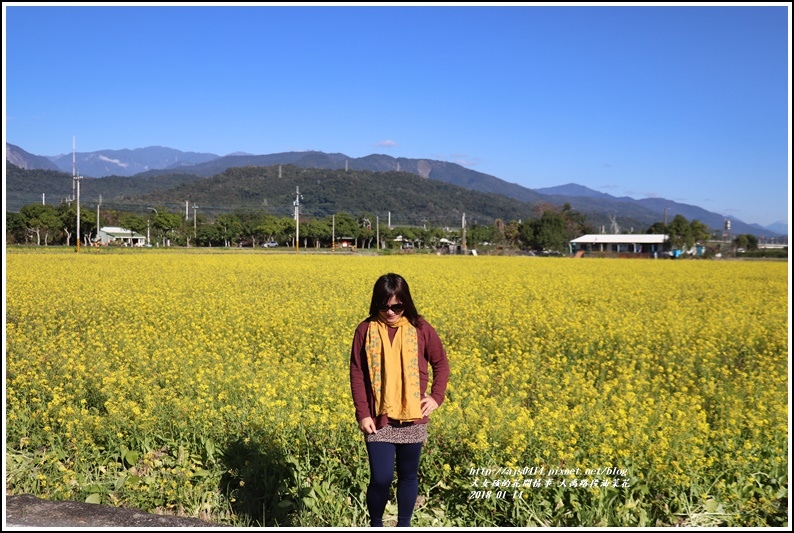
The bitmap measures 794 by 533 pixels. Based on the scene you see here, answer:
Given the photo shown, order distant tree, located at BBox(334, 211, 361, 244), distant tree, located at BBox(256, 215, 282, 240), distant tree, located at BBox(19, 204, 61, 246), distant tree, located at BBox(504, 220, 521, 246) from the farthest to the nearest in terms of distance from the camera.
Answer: distant tree, located at BBox(504, 220, 521, 246) → distant tree, located at BBox(256, 215, 282, 240) → distant tree, located at BBox(334, 211, 361, 244) → distant tree, located at BBox(19, 204, 61, 246)

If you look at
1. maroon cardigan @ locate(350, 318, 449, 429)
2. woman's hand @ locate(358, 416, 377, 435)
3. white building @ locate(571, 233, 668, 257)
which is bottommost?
woman's hand @ locate(358, 416, 377, 435)

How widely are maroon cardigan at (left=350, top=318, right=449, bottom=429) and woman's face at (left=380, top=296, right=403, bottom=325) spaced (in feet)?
0.18

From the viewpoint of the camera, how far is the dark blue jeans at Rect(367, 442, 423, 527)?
3086 mm

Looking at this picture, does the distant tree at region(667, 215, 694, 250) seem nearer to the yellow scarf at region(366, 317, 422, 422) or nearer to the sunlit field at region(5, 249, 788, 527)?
the sunlit field at region(5, 249, 788, 527)

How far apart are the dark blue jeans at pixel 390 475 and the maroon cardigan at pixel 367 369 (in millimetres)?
121

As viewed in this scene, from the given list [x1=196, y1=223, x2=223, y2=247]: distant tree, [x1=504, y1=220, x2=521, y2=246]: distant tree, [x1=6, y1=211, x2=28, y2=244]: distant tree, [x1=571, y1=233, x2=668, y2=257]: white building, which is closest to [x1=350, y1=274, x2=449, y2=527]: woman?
[x1=6, y1=211, x2=28, y2=244]: distant tree

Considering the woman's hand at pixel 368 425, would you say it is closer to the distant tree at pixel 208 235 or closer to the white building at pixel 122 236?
the white building at pixel 122 236

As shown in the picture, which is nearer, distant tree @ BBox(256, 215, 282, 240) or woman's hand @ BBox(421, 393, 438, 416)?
woman's hand @ BBox(421, 393, 438, 416)

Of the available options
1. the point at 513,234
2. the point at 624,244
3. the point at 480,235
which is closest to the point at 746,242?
the point at 624,244

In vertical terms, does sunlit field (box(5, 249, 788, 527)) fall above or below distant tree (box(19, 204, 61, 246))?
below

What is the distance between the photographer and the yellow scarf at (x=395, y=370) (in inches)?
120

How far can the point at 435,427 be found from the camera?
4566mm

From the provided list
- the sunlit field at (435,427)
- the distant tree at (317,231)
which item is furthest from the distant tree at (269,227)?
the sunlit field at (435,427)

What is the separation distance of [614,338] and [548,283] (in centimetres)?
920
